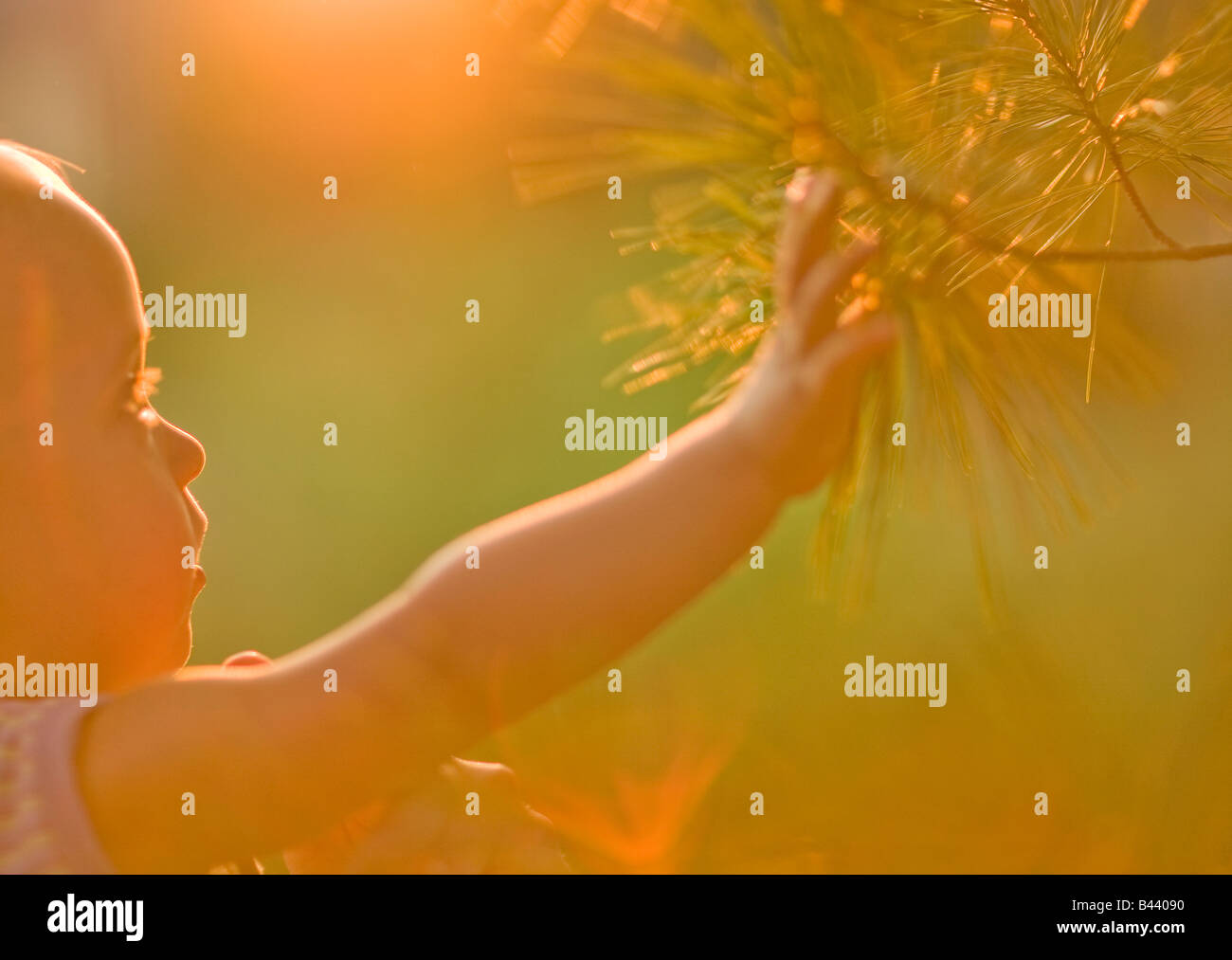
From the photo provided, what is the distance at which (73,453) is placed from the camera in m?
0.35

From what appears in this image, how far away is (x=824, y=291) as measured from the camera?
0.97ft

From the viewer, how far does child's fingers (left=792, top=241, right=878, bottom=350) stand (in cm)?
29

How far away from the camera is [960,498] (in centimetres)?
42

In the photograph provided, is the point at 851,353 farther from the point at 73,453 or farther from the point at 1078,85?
the point at 73,453

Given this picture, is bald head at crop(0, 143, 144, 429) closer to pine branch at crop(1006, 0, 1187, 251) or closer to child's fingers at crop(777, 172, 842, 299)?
child's fingers at crop(777, 172, 842, 299)

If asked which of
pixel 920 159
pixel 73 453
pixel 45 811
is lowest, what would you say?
pixel 45 811

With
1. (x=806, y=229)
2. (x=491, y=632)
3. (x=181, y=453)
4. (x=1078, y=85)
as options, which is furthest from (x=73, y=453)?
(x=1078, y=85)

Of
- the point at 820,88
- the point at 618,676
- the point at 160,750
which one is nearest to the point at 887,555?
the point at 618,676

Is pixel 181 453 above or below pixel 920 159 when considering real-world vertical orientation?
below

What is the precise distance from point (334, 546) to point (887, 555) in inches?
21.1

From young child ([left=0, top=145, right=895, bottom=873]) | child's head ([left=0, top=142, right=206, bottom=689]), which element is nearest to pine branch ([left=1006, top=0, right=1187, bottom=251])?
young child ([left=0, top=145, right=895, bottom=873])

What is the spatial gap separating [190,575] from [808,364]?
0.27 meters

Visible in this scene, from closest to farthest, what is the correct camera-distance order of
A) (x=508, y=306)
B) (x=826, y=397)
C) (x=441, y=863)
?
(x=826, y=397)
(x=441, y=863)
(x=508, y=306)
